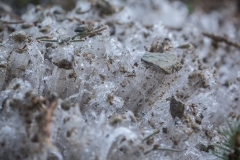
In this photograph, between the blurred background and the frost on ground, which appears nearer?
the frost on ground

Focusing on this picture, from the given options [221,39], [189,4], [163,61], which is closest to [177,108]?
[163,61]

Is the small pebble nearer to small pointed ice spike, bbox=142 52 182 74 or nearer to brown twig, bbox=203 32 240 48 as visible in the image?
small pointed ice spike, bbox=142 52 182 74

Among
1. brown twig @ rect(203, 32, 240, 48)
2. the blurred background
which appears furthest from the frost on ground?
the blurred background

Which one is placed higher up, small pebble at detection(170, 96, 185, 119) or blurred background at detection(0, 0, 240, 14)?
blurred background at detection(0, 0, 240, 14)

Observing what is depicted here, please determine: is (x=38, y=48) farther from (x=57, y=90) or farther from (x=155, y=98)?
(x=155, y=98)

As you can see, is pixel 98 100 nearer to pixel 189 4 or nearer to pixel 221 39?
pixel 221 39

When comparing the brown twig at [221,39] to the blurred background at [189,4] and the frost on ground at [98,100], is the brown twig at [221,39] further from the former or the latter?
the blurred background at [189,4]
